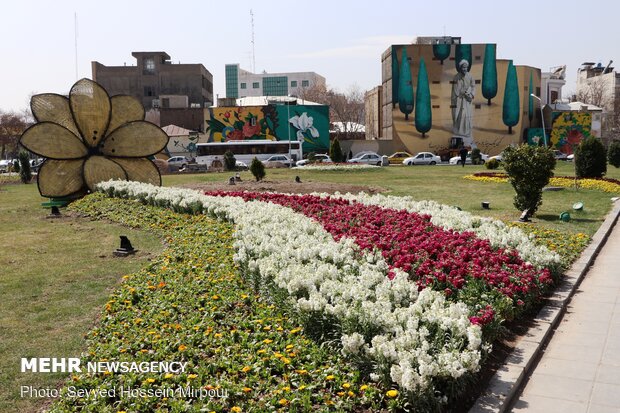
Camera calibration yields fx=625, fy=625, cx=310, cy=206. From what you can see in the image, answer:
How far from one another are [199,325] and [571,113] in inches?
2477

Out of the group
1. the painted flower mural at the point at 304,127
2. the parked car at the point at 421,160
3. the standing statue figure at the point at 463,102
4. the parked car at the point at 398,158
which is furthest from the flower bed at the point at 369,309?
the standing statue figure at the point at 463,102

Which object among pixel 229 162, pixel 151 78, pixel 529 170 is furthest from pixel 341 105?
pixel 529 170

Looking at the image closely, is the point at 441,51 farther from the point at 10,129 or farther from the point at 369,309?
the point at 369,309

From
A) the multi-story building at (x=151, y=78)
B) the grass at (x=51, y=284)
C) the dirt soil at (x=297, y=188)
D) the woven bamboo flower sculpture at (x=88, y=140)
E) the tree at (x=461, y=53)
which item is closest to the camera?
the grass at (x=51, y=284)

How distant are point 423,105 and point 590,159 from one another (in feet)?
113

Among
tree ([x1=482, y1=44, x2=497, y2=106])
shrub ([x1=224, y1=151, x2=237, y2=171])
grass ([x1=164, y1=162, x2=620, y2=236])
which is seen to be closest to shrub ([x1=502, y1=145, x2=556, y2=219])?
grass ([x1=164, y1=162, x2=620, y2=236])

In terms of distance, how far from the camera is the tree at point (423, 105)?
187 ft

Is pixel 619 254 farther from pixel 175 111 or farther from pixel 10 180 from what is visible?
pixel 175 111

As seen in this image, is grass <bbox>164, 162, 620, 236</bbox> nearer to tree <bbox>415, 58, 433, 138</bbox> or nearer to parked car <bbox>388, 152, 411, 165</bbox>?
parked car <bbox>388, 152, 411, 165</bbox>

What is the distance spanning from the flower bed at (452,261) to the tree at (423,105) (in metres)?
47.2

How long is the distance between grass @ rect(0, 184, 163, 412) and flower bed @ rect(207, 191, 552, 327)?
358 centimetres

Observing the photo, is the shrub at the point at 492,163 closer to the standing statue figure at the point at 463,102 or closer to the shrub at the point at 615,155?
the shrub at the point at 615,155

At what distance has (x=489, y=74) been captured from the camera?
190 feet

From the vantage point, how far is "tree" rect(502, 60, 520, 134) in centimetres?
5831
